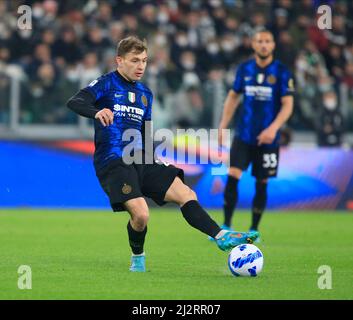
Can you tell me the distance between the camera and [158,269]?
30.4 ft

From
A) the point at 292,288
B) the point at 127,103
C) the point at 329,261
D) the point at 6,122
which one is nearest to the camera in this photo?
the point at 292,288

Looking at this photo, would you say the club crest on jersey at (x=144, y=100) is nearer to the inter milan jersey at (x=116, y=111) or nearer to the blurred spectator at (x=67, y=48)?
the inter milan jersey at (x=116, y=111)

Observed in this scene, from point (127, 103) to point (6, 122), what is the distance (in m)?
8.68

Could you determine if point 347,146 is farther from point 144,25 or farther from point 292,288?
point 292,288

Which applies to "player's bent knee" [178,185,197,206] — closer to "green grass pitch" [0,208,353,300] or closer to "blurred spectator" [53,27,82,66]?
"green grass pitch" [0,208,353,300]

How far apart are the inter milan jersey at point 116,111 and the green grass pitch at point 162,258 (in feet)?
3.47

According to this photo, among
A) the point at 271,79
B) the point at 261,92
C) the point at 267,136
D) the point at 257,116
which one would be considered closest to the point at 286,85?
the point at 271,79

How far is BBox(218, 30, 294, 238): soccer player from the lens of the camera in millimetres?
12602

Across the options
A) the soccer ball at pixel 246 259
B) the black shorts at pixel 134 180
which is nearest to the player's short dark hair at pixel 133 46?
the black shorts at pixel 134 180

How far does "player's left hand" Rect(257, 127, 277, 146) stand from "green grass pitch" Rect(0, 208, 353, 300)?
1187mm

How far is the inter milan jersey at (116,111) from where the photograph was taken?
896 centimetres

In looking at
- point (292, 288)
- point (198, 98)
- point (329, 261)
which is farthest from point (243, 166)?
point (198, 98)

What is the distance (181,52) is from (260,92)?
718cm

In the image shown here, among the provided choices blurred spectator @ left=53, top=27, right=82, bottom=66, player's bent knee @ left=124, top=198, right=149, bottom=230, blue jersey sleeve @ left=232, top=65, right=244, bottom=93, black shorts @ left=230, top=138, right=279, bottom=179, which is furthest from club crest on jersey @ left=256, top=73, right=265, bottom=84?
blurred spectator @ left=53, top=27, right=82, bottom=66
